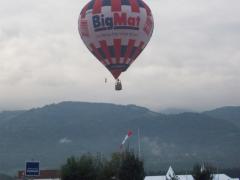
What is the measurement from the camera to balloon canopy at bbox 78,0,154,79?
65.8 meters

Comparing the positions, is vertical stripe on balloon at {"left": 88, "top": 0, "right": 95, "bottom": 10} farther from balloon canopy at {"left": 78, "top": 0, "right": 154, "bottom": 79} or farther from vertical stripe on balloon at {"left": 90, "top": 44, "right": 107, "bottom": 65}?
vertical stripe on balloon at {"left": 90, "top": 44, "right": 107, "bottom": 65}

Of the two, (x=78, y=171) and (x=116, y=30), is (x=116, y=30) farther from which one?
(x=78, y=171)

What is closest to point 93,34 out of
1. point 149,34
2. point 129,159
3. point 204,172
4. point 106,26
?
point 106,26

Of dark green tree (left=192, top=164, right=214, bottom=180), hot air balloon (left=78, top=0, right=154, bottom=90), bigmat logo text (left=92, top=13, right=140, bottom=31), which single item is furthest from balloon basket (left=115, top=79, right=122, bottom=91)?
dark green tree (left=192, top=164, right=214, bottom=180)

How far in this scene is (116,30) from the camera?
216ft

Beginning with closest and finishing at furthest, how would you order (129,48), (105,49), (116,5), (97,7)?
(116,5) < (97,7) < (105,49) < (129,48)

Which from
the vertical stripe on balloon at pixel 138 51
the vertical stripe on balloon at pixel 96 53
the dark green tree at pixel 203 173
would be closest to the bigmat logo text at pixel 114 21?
the vertical stripe on balloon at pixel 96 53

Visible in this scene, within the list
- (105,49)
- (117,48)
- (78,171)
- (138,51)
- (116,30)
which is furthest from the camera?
(78,171)

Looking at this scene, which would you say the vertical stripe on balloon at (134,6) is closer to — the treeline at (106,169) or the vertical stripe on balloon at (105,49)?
the vertical stripe on balloon at (105,49)

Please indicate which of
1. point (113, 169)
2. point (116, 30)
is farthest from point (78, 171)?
point (116, 30)

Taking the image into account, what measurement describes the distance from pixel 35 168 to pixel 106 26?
106ft

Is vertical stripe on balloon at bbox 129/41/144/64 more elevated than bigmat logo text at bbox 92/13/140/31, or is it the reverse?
bigmat logo text at bbox 92/13/140/31

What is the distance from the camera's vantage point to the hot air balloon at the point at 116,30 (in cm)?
6581

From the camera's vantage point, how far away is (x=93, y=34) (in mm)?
66812
